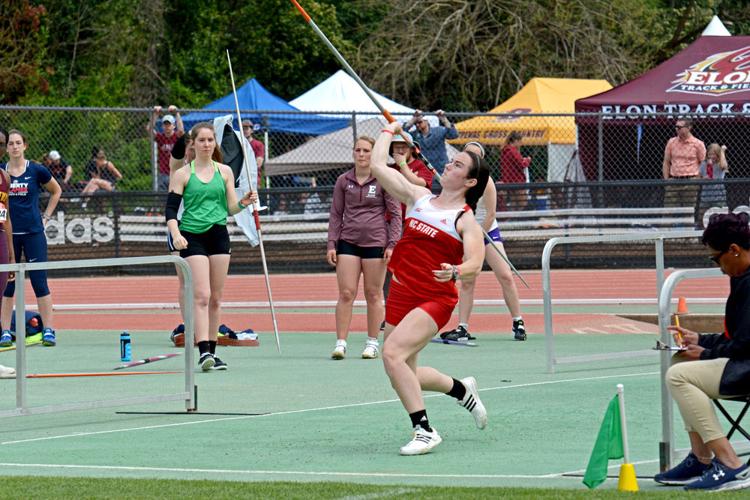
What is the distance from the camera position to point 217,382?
39.4 feet

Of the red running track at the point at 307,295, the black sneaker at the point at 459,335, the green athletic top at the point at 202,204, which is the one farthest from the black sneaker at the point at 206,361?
the red running track at the point at 307,295

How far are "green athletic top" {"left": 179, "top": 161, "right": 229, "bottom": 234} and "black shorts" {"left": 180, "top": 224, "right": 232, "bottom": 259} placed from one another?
0.12ft

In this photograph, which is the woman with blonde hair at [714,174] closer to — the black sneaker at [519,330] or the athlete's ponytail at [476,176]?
the black sneaker at [519,330]

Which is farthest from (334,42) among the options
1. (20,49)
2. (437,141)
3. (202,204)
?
(202,204)

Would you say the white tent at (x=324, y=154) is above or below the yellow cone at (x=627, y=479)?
above

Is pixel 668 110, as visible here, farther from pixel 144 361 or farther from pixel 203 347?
pixel 144 361

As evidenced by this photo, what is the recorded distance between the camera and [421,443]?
8406 millimetres

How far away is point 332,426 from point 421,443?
4.08 ft

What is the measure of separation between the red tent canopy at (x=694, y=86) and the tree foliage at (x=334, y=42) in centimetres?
1098

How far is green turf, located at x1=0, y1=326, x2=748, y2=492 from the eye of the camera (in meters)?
7.88

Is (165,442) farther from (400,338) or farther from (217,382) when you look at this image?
(217,382)

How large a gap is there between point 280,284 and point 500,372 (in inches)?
367

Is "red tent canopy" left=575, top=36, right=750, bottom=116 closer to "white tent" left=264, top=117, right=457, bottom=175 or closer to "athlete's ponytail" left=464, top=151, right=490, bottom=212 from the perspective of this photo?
"white tent" left=264, top=117, right=457, bottom=175

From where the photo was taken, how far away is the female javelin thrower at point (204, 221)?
12.4m
